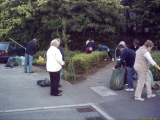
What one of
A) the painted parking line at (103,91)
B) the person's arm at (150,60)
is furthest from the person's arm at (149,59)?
the painted parking line at (103,91)

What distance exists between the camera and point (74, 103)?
7359 mm

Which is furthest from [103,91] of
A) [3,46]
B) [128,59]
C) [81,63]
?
[3,46]

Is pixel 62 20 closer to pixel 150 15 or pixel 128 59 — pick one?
pixel 150 15

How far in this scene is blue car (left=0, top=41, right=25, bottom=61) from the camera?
16766mm

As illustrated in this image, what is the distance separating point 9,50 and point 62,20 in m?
4.84

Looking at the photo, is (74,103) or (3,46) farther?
(3,46)

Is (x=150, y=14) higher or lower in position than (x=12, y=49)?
higher

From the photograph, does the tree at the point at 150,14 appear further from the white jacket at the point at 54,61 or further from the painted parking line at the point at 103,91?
the white jacket at the point at 54,61

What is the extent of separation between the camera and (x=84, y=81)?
34.0ft

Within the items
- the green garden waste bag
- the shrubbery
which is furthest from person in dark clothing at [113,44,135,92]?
the shrubbery

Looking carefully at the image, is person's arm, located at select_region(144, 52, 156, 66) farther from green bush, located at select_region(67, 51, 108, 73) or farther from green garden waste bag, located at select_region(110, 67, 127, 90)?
green bush, located at select_region(67, 51, 108, 73)

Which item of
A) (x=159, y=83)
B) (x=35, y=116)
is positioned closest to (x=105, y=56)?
(x=159, y=83)

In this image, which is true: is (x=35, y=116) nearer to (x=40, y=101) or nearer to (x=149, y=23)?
(x=40, y=101)

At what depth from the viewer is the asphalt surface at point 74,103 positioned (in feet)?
20.6
